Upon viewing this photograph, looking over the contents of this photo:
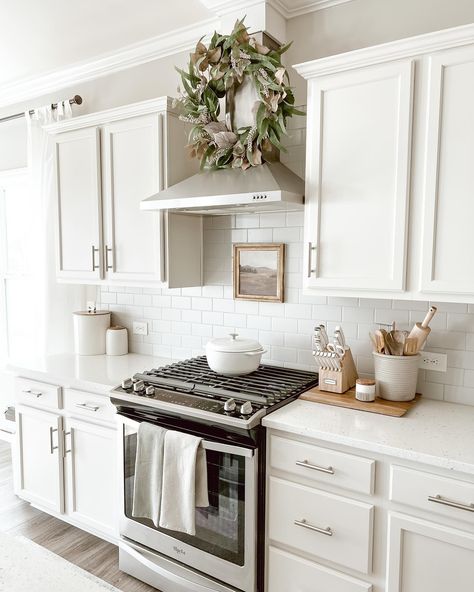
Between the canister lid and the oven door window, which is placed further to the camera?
the canister lid

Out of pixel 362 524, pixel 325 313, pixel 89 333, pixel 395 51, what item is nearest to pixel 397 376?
pixel 325 313

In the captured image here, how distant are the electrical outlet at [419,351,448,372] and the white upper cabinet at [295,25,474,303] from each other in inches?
16.8

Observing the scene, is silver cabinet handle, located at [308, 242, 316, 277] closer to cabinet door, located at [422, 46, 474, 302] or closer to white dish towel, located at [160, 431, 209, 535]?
cabinet door, located at [422, 46, 474, 302]

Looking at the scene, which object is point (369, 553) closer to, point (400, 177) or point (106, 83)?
point (400, 177)

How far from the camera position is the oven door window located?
1956mm

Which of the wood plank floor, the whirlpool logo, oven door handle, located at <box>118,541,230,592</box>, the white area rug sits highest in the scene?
the white area rug

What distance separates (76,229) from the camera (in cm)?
295

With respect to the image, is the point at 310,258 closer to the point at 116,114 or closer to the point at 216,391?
the point at 216,391

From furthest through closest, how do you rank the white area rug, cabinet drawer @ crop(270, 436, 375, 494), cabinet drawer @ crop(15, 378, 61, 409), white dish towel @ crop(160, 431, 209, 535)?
cabinet drawer @ crop(15, 378, 61, 409), white dish towel @ crop(160, 431, 209, 535), cabinet drawer @ crop(270, 436, 375, 494), the white area rug

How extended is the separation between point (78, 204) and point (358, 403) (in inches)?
80.1

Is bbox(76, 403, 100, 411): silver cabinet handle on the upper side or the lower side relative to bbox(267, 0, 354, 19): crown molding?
lower

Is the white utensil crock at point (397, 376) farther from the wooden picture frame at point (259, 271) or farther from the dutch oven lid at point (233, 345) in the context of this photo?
the wooden picture frame at point (259, 271)

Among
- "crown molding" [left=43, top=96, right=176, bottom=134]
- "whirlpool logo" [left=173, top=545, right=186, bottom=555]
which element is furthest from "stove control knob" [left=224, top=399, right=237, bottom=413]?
"crown molding" [left=43, top=96, right=176, bottom=134]

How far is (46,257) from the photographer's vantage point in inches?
130
